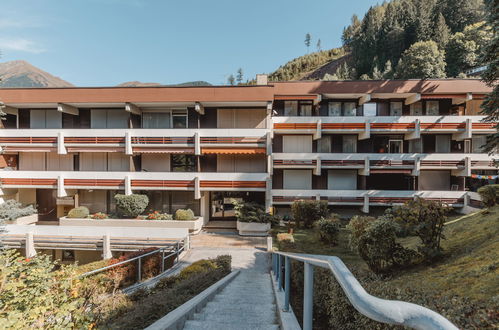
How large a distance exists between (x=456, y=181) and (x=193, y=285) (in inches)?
932

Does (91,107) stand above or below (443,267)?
above

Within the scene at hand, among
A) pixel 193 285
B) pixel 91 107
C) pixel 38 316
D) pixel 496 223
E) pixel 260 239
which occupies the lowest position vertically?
pixel 260 239

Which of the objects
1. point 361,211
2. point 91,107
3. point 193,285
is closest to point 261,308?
point 193,285

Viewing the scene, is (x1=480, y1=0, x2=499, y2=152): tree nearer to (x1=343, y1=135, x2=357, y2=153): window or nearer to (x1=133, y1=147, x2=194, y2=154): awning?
(x1=343, y1=135, x2=357, y2=153): window

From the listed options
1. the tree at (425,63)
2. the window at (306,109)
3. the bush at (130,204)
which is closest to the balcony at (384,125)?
the window at (306,109)

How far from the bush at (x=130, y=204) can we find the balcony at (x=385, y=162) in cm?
1092

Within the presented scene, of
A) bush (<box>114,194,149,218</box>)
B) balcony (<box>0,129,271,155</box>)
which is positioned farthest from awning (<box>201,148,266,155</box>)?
bush (<box>114,194,149,218</box>)

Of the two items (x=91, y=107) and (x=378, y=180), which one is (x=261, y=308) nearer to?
(x=378, y=180)

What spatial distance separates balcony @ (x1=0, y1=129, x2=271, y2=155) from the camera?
57.6 ft

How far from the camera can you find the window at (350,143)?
20.1 meters

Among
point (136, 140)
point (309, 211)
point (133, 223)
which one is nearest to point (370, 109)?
point (309, 211)

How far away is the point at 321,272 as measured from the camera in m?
4.68

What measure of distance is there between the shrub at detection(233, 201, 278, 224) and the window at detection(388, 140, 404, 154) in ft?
40.2

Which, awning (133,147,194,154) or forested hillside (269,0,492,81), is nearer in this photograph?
awning (133,147,194,154)
